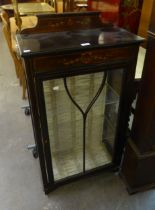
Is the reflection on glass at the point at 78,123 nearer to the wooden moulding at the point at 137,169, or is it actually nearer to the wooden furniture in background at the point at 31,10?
the wooden moulding at the point at 137,169

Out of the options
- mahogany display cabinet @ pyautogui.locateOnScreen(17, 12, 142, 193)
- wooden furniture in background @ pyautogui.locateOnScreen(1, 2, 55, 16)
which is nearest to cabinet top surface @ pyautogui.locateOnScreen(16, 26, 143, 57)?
mahogany display cabinet @ pyautogui.locateOnScreen(17, 12, 142, 193)

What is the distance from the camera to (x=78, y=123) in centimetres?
115

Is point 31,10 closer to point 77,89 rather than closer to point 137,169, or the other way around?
point 77,89

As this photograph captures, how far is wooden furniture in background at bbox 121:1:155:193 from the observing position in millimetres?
881

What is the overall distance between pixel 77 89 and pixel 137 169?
0.58m

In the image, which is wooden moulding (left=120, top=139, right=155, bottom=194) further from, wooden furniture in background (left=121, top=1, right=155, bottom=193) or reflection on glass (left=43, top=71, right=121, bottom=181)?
reflection on glass (left=43, top=71, right=121, bottom=181)

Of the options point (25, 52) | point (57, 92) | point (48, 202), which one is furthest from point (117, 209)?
point (25, 52)

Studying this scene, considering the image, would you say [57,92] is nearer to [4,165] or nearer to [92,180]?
[92,180]

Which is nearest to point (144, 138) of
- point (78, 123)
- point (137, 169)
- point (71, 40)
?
point (137, 169)

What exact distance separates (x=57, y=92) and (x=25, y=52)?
0.30m

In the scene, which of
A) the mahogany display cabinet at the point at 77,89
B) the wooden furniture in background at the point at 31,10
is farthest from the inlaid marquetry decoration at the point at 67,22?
the wooden furniture in background at the point at 31,10

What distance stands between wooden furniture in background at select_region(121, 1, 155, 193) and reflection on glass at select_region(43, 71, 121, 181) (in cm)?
13

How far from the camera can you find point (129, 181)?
1273 mm

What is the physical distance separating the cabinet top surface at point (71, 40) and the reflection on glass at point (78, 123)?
6.7 inches
